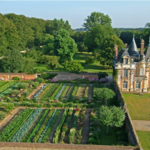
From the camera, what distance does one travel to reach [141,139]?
1728 centimetres

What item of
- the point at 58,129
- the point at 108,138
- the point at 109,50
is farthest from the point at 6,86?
the point at 109,50

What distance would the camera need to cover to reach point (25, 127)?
19109mm

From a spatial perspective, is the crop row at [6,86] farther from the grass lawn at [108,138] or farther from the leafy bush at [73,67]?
the grass lawn at [108,138]

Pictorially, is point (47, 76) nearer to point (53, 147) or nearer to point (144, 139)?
point (53, 147)

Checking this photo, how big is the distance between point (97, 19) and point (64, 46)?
970 inches

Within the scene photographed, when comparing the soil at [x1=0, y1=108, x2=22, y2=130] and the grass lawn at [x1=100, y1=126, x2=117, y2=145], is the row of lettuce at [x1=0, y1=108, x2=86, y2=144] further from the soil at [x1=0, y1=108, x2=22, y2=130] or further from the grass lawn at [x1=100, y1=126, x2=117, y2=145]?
the grass lawn at [x1=100, y1=126, x2=117, y2=145]

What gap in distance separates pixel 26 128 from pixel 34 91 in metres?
13.0

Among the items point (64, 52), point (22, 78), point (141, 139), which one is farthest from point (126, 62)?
point (64, 52)

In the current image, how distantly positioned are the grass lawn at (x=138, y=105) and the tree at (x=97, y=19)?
1726 inches

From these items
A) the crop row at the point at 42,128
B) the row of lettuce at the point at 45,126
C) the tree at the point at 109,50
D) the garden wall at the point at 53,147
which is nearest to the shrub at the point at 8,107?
the row of lettuce at the point at 45,126

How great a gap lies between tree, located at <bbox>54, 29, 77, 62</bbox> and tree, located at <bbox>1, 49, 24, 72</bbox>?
44.7 feet

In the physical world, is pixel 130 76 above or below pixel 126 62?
below

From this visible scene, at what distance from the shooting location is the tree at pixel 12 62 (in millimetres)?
38656

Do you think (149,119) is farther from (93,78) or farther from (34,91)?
(34,91)
